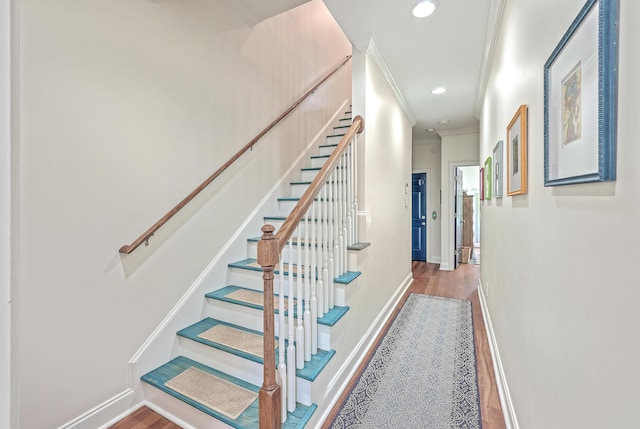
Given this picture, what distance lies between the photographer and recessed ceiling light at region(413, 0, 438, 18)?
2.00m

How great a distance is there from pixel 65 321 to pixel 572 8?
8.11 feet

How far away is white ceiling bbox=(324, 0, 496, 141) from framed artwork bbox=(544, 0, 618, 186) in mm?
1423

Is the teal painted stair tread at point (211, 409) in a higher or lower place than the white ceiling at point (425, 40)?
lower

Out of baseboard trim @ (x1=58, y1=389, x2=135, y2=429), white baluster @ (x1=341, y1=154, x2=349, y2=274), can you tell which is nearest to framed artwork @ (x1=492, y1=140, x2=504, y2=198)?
white baluster @ (x1=341, y1=154, x2=349, y2=274)

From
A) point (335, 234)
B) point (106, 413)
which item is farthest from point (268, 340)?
point (106, 413)

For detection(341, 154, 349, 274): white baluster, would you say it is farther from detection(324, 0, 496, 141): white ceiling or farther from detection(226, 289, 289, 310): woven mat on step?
detection(324, 0, 496, 141): white ceiling

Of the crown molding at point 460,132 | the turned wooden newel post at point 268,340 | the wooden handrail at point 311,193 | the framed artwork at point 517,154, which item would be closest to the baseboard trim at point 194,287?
the turned wooden newel post at point 268,340

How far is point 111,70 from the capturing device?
172 cm

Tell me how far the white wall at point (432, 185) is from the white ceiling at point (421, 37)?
2.72 metres

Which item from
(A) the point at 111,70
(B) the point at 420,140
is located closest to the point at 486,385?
(A) the point at 111,70

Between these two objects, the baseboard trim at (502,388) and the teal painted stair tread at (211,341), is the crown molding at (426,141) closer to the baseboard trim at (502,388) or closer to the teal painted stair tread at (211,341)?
the baseboard trim at (502,388)

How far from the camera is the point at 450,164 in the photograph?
218 inches

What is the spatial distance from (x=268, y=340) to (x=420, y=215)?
5.64 meters

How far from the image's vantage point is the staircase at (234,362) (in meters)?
1.61
